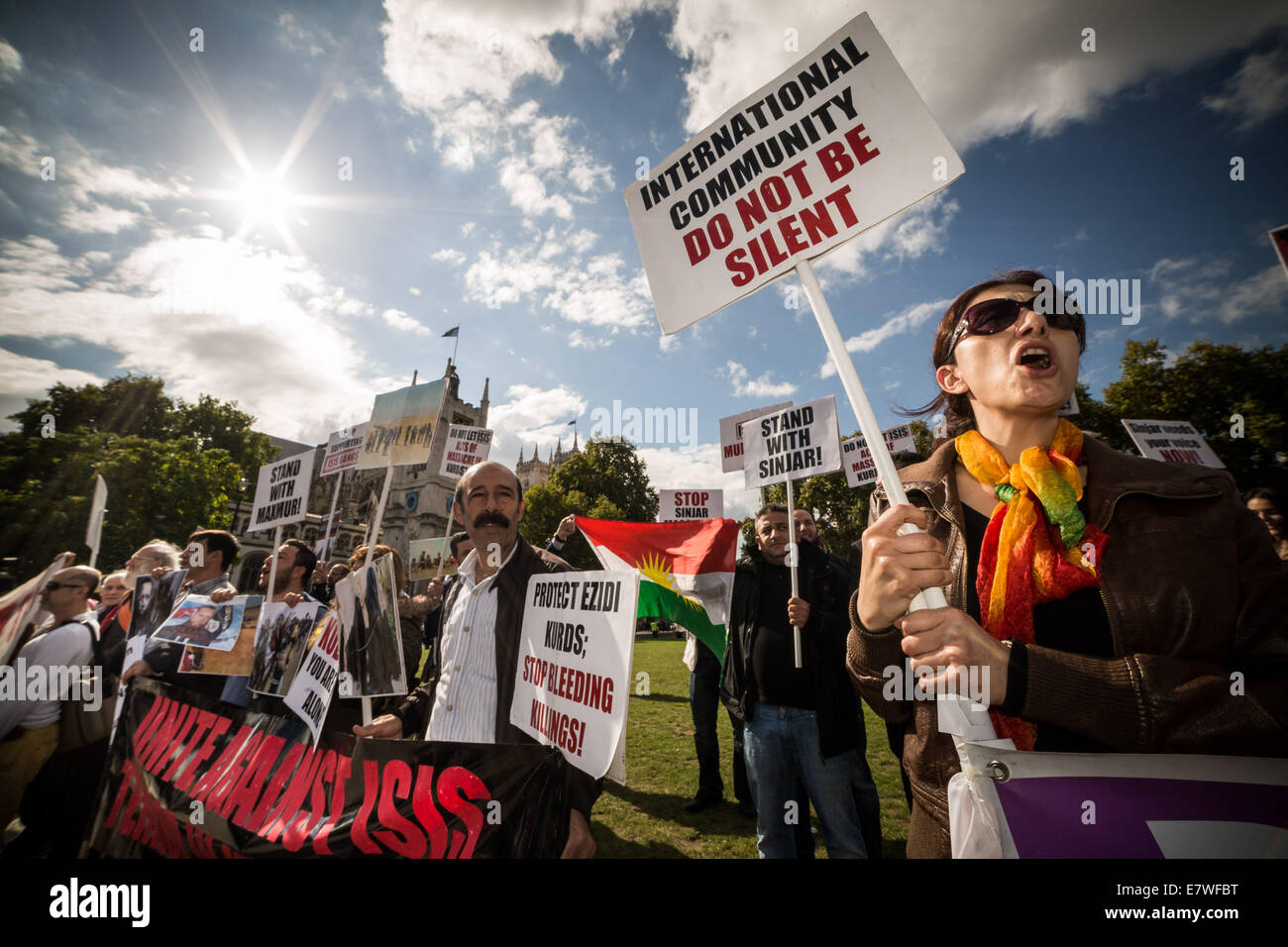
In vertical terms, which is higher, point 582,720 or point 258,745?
point 582,720

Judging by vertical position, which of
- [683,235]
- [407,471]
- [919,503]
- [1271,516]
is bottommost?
[919,503]

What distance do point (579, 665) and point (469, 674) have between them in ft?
3.18

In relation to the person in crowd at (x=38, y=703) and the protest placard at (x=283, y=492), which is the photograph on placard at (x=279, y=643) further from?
the protest placard at (x=283, y=492)

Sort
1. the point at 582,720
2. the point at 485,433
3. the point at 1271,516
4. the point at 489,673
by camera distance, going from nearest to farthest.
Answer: the point at 582,720 < the point at 489,673 < the point at 1271,516 < the point at 485,433

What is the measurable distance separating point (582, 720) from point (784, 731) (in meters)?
2.34

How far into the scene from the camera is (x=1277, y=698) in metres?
1.21

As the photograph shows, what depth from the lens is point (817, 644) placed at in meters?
4.00

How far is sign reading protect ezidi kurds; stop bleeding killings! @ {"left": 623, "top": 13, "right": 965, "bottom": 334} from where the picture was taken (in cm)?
159

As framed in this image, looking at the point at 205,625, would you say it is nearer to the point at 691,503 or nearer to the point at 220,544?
the point at 220,544

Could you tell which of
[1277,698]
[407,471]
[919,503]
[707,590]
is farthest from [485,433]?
[407,471]

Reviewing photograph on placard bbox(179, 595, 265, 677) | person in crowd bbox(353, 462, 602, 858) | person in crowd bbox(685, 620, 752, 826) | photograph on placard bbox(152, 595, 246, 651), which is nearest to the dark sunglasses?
person in crowd bbox(353, 462, 602, 858)

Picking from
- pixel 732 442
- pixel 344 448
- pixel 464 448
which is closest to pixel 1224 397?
pixel 732 442

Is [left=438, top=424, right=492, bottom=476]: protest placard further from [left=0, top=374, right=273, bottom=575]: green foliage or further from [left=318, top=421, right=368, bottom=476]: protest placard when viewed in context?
[left=0, top=374, right=273, bottom=575]: green foliage
